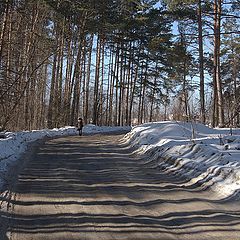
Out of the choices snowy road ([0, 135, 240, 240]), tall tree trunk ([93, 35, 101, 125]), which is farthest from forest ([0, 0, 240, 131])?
snowy road ([0, 135, 240, 240])

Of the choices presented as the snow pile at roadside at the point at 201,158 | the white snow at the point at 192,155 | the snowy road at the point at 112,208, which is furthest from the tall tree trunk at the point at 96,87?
the snowy road at the point at 112,208

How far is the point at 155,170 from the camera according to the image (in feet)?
39.6

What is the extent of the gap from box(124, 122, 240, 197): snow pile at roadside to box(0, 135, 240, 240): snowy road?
0.48 m

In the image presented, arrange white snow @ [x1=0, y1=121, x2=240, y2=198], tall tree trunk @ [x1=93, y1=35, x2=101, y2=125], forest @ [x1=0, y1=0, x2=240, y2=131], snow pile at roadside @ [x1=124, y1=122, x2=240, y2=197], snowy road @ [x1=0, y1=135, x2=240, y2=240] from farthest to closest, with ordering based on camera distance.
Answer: tall tree trunk @ [x1=93, y1=35, x2=101, y2=125]
forest @ [x1=0, y1=0, x2=240, y2=131]
white snow @ [x1=0, y1=121, x2=240, y2=198]
snow pile at roadside @ [x1=124, y1=122, x2=240, y2=197]
snowy road @ [x1=0, y1=135, x2=240, y2=240]

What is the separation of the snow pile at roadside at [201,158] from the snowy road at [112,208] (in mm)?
477

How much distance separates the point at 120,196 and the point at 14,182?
302 cm

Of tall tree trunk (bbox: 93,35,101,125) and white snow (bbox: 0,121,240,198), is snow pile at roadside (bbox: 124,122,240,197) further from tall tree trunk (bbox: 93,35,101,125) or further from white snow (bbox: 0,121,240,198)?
tall tree trunk (bbox: 93,35,101,125)

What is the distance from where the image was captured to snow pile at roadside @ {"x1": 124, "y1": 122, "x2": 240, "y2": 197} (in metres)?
9.13

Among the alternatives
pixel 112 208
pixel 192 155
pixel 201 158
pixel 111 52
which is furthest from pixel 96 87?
pixel 112 208

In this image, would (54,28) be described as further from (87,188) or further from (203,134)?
(87,188)

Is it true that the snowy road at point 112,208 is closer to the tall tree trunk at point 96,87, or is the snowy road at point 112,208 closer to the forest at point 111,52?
the forest at point 111,52

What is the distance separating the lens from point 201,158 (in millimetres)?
11602

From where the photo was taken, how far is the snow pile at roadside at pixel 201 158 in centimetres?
913

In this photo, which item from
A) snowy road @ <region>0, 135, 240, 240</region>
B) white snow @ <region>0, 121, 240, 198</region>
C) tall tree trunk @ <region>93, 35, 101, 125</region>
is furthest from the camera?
tall tree trunk @ <region>93, 35, 101, 125</region>
